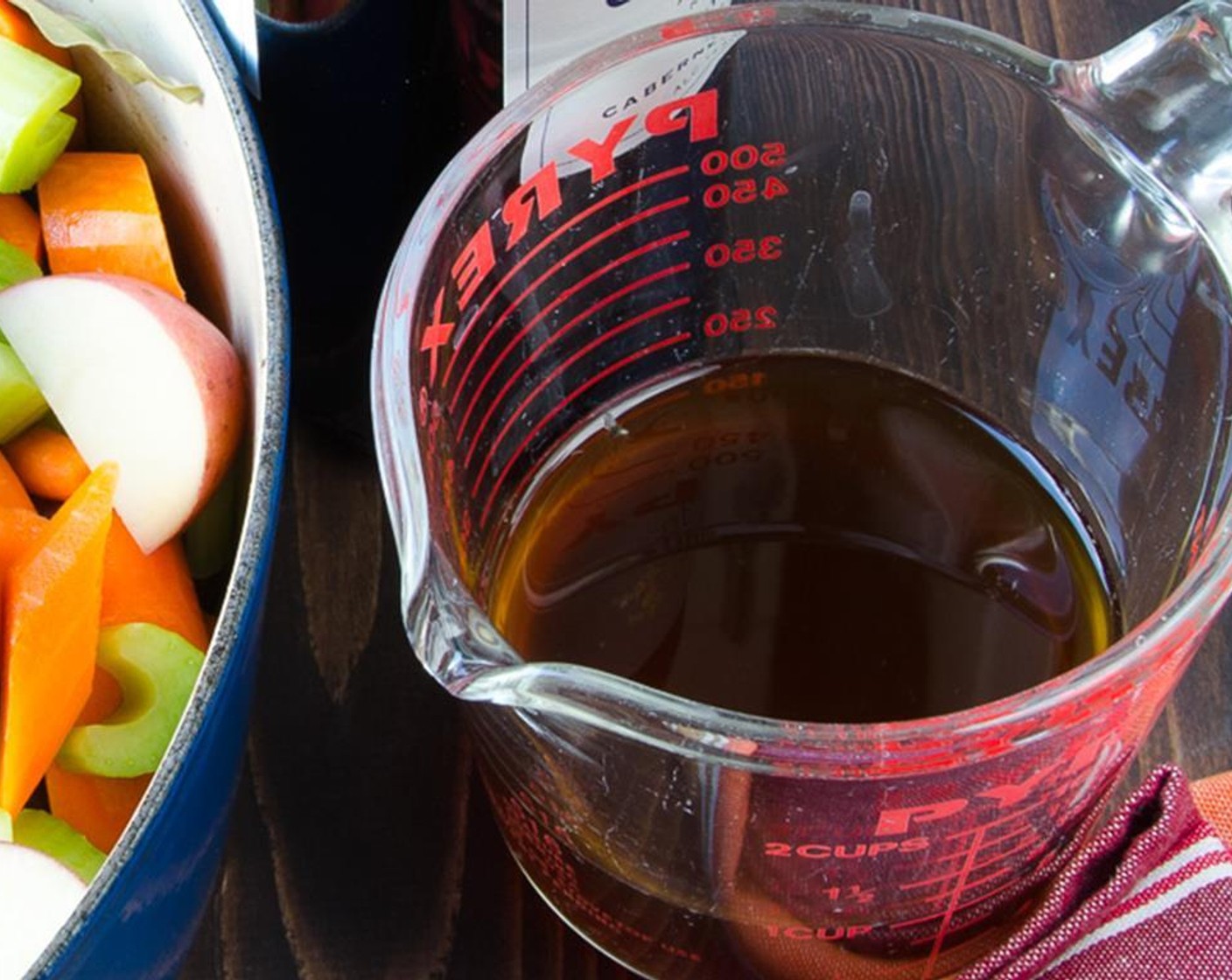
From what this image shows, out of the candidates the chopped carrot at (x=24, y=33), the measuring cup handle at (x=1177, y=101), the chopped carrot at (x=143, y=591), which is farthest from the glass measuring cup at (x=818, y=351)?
the chopped carrot at (x=24, y=33)

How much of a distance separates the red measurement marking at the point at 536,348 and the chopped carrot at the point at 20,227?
0.72 ft

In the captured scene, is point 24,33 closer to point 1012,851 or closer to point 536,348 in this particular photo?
point 536,348

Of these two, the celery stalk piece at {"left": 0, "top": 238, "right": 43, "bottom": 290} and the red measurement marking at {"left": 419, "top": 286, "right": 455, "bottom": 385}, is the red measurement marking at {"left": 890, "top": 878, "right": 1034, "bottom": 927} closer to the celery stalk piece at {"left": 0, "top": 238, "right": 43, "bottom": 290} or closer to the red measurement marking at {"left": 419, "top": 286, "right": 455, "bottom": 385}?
the red measurement marking at {"left": 419, "top": 286, "right": 455, "bottom": 385}

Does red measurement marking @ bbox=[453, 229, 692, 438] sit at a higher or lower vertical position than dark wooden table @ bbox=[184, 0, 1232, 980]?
higher

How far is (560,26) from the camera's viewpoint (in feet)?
2.40

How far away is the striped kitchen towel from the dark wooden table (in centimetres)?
9

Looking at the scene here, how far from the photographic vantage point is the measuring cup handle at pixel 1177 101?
63 centimetres

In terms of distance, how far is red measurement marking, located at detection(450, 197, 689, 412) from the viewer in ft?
2.37

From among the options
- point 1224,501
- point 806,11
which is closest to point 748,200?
point 806,11

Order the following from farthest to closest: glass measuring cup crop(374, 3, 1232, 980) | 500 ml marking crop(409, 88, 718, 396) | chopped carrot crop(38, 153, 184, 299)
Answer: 1. chopped carrot crop(38, 153, 184, 299)
2. 500 ml marking crop(409, 88, 718, 396)
3. glass measuring cup crop(374, 3, 1232, 980)

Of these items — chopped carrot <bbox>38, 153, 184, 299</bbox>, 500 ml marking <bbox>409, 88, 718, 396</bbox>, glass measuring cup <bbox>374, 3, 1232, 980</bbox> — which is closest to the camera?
glass measuring cup <bbox>374, 3, 1232, 980</bbox>

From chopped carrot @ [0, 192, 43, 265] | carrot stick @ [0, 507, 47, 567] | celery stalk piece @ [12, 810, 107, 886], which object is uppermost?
chopped carrot @ [0, 192, 43, 265]

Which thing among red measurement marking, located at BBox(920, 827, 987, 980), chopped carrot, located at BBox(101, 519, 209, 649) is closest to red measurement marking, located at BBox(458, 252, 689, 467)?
chopped carrot, located at BBox(101, 519, 209, 649)

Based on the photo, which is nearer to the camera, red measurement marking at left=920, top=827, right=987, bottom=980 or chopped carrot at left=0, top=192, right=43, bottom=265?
red measurement marking at left=920, top=827, right=987, bottom=980
